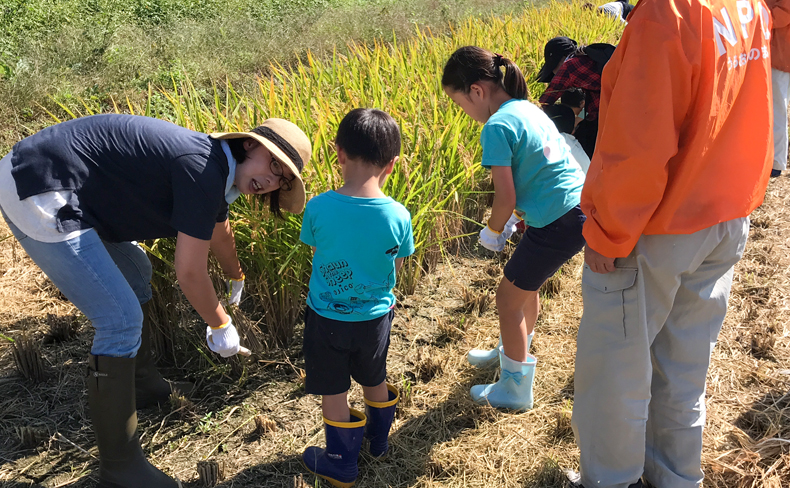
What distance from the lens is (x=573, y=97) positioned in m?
3.11

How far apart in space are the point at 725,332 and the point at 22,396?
322 centimetres

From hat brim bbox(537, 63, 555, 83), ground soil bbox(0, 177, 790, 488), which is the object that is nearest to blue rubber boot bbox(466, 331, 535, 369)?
ground soil bbox(0, 177, 790, 488)

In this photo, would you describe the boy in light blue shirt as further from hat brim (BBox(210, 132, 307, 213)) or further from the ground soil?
the ground soil

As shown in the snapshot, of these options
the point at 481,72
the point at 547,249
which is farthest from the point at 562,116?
the point at 547,249

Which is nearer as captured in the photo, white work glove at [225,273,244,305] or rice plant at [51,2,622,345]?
white work glove at [225,273,244,305]

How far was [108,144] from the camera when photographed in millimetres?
1689

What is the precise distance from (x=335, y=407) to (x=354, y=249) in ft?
1.83

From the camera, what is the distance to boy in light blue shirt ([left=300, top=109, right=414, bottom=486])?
1.67 m

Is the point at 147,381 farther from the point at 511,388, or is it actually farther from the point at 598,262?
the point at 598,262

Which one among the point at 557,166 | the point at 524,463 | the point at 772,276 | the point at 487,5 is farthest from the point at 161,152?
the point at 487,5

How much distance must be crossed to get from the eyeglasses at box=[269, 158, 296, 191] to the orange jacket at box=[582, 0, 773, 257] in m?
0.93

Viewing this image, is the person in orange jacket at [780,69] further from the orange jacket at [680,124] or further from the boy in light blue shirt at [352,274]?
the boy in light blue shirt at [352,274]

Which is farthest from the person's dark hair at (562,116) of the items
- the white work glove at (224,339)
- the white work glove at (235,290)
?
the white work glove at (224,339)

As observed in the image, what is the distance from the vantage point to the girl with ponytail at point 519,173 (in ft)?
6.41
